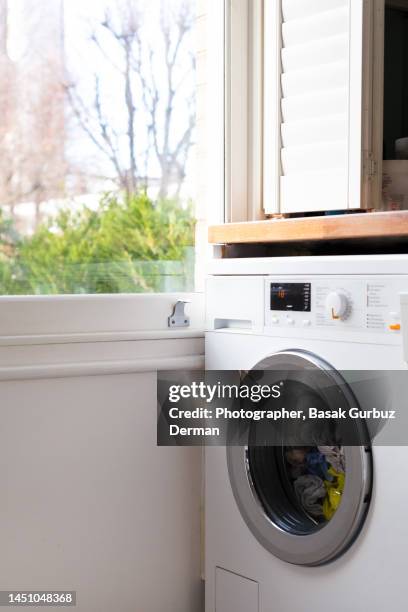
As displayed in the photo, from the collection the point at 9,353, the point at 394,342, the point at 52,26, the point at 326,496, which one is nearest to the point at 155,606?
the point at 326,496

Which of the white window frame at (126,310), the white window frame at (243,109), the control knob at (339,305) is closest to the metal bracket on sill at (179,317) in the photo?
the white window frame at (126,310)

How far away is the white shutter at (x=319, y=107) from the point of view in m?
1.96

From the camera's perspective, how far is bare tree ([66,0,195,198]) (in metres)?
2.20

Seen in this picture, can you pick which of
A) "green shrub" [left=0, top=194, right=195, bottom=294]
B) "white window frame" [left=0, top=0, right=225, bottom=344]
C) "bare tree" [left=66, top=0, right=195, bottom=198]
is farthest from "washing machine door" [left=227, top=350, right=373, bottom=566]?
"bare tree" [left=66, top=0, right=195, bottom=198]

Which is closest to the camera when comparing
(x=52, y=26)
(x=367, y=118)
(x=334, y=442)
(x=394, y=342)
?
(x=394, y=342)

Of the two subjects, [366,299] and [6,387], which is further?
[6,387]

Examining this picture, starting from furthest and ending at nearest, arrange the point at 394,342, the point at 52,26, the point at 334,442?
the point at 52,26 → the point at 334,442 → the point at 394,342

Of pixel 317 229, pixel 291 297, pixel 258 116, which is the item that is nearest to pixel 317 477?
A: pixel 291 297

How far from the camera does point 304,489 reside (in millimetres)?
1934

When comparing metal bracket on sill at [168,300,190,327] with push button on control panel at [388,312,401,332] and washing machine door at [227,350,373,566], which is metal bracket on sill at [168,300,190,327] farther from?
push button on control panel at [388,312,401,332]

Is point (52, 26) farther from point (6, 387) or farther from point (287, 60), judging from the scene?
point (6, 387)

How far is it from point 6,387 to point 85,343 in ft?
0.75

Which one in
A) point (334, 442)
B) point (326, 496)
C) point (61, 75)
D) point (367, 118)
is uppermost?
point (61, 75)

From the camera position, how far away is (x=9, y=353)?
1.98 metres
